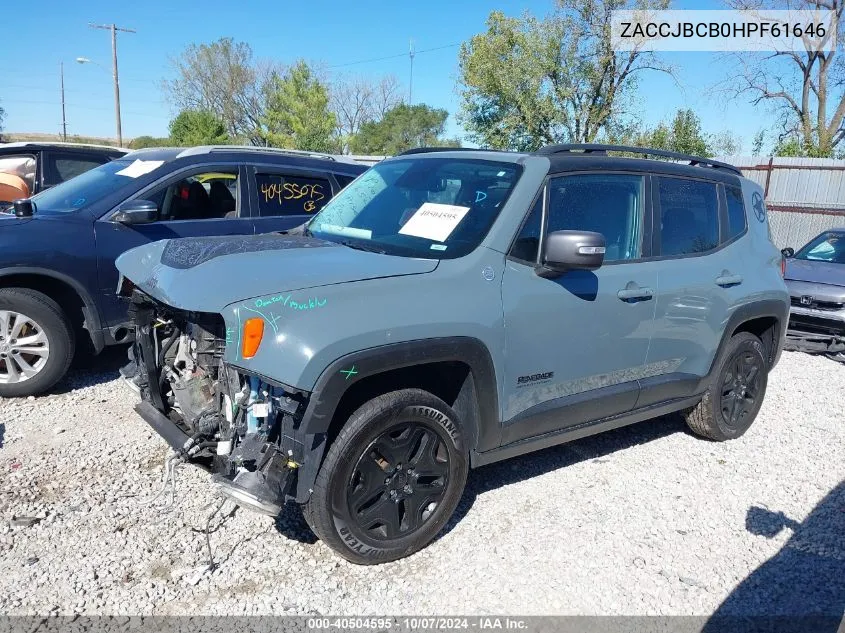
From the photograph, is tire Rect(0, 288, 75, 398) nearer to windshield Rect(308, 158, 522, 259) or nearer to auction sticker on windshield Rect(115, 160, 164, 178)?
auction sticker on windshield Rect(115, 160, 164, 178)

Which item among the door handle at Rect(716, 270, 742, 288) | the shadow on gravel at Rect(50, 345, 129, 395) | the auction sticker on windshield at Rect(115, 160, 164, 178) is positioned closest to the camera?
the door handle at Rect(716, 270, 742, 288)

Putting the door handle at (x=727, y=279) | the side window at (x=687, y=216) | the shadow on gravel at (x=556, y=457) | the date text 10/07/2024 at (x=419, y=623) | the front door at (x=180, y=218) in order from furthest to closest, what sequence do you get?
the front door at (x=180, y=218) → the door handle at (x=727, y=279) → the side window at (x=687, y=216) → the shadow on gravel at (x=556, y=457) → the date text 10/07/2024 at (x=419, y=623)

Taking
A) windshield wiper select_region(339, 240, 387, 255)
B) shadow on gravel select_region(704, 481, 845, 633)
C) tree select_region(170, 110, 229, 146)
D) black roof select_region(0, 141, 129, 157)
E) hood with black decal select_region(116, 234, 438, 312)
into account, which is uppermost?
tree select_region(170, 110, 229, 146)

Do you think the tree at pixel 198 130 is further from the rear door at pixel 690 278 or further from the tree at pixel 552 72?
the rear door at pixel 690 278

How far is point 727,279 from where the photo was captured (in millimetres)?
4520

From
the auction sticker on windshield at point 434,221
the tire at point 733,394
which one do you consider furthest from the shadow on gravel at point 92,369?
the tire at point 733,394

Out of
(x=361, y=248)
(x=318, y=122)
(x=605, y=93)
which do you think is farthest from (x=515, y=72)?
(x=361, y=248)

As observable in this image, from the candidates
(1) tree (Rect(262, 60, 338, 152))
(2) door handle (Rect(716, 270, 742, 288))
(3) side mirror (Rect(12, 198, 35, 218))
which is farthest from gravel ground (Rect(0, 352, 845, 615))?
(1) tree (Rect(262, 60, 338, 152))

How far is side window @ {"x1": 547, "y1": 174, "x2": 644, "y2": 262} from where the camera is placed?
3650 mm

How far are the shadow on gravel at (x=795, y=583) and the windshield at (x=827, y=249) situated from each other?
585 cm

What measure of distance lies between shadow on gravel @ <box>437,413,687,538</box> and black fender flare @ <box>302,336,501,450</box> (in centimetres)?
67

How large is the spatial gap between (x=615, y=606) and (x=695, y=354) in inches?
77.3

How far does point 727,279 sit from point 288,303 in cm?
312

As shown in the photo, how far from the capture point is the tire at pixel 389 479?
290cm
